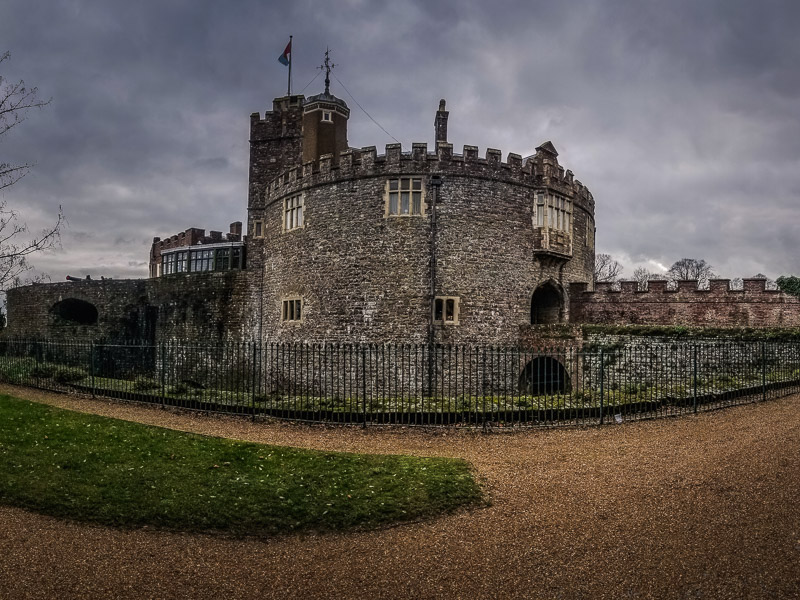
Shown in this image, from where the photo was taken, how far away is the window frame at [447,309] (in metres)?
20.2

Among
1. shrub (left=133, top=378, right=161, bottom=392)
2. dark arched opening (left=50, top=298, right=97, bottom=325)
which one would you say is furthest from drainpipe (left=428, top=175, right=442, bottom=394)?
dark arched opening (left=50, top=298, right=97, bottom=325)

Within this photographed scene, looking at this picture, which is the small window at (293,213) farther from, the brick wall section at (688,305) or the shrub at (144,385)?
the brick wall section at (688,305)

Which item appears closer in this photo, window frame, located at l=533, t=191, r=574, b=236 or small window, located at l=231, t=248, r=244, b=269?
window frame, located at l=533, t=191, r=574, b=236

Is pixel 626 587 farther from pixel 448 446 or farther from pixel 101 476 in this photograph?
pixel 101 476

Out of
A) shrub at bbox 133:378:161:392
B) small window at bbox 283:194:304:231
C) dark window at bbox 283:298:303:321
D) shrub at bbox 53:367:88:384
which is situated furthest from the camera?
small window at bbox 283:194:304:231

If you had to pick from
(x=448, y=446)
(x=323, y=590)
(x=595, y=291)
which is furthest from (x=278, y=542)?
(x=595, y=291)

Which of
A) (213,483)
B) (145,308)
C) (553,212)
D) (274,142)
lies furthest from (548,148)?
(145,308)

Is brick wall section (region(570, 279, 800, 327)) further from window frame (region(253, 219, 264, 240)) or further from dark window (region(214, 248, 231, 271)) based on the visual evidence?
dark window (region(214, 248, 231, 271))

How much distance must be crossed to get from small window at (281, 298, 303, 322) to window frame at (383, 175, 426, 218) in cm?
501

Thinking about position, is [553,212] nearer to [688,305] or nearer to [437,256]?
[437,256]

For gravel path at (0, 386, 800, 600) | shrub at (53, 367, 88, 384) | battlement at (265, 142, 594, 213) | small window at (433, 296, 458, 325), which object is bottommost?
gravel path at (0, 386, 800, 600)

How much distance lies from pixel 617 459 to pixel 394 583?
5.40 m

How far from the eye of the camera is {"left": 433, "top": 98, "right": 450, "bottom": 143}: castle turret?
23.1m

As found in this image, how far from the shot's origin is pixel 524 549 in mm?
6359
